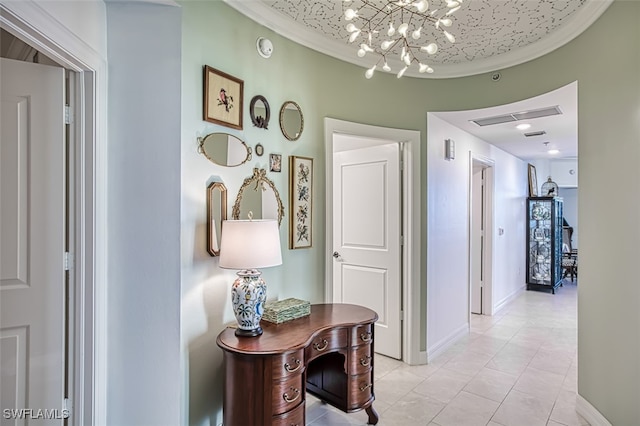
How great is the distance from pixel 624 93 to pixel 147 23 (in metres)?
2.66

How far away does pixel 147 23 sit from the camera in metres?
1.82

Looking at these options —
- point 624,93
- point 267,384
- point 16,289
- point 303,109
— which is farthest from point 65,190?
point 624,93

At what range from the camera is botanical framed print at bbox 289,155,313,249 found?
2459mm

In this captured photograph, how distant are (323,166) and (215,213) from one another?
99 cm

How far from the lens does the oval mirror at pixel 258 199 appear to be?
7.01ft

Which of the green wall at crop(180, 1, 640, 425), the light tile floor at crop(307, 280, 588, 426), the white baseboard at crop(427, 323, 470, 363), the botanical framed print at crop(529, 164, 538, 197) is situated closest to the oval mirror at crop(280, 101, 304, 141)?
the green wall at crop(180, 1, 640, 425)

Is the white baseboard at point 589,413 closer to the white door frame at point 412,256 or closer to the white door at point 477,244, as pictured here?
the white door frame at point 412,256

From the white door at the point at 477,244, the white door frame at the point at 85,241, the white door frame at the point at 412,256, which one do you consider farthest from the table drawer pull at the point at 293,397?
the white door at the point at 477,244

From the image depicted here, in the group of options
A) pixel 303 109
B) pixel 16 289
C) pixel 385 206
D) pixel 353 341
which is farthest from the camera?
pixel 385 206

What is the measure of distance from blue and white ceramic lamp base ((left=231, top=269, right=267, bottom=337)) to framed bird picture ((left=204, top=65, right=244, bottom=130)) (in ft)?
2.94

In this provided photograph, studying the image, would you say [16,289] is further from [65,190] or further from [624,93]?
[624,93]

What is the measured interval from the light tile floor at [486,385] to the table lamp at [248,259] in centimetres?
104

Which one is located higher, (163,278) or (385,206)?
(385,206)

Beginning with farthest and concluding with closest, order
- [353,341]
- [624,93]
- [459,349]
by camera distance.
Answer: [459,349] → [353,341] → [624,93]
